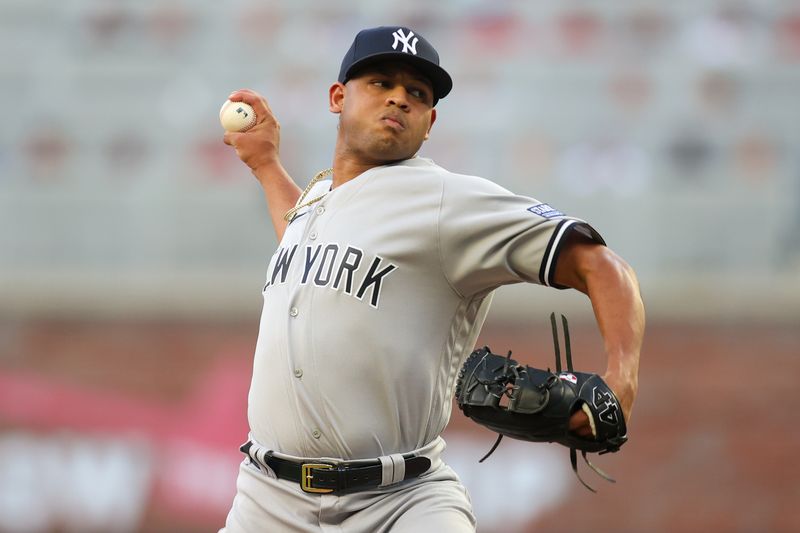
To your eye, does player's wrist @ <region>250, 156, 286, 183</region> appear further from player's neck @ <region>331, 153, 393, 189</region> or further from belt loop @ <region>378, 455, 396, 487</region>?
belt loop @ <region>378, 455, 396, 487</region>

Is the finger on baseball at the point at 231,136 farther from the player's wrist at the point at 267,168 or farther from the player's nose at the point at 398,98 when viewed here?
the player's nose at the point at 398,98

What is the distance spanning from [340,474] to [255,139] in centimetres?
144

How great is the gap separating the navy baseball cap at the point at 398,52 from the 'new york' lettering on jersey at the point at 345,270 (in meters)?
0.54

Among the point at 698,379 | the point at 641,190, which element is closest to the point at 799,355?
the point at 698,379

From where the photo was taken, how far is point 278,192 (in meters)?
3.79

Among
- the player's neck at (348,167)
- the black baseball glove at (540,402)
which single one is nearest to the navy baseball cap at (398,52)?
the player's neck at (348,167)

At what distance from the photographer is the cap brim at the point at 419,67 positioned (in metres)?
3.13

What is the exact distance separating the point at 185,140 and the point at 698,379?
4320 millimetres

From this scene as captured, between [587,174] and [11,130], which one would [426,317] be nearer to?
[587,174]

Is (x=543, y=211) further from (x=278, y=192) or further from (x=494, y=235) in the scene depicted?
(x=278, y=192)

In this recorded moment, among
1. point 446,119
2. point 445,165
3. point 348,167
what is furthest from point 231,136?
point 446,119

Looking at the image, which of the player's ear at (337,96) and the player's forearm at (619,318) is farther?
the player's ear at (337,96)

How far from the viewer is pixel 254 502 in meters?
3.08

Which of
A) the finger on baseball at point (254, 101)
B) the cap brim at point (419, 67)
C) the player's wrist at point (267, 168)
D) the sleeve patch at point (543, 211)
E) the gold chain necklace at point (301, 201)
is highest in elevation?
the cap brim at point (419, 67)
